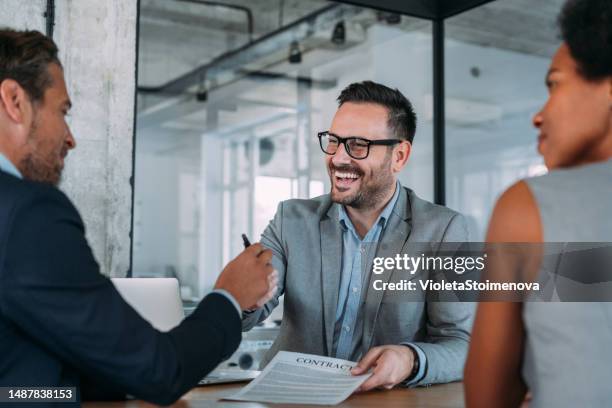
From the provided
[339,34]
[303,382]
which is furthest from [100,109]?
[339,34]

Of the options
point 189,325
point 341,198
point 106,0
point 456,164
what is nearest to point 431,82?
point 456,164

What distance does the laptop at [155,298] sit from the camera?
1.86 m

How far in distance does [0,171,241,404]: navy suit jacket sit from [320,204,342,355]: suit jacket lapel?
1.21 metres

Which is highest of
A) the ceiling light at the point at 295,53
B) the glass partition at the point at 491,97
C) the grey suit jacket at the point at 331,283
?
the ceiling light at the point at 295,53

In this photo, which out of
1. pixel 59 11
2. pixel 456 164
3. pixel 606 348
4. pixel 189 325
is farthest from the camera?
pixel 456 164

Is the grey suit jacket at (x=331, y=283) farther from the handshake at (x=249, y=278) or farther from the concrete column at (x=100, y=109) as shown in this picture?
the concrete column at (x=100, y=109)

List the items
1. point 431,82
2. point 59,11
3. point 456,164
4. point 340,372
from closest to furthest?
point 340,372
point 59,11
point 431,82
point 456,164

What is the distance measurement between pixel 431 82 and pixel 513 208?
14.4ft

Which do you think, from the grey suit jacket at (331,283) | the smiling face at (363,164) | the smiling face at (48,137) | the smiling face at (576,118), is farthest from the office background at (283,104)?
the smiling face at (576,118)

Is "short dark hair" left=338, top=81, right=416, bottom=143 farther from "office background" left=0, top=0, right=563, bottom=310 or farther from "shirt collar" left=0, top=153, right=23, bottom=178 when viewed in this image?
"shirt collar" left=0, top=153, right=23, bottom=178

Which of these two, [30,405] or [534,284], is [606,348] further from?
[30,405]

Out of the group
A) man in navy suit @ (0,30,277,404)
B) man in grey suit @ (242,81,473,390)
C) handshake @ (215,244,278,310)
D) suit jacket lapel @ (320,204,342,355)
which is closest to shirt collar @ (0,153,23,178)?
man in navy suit @ (0,30,277,404)

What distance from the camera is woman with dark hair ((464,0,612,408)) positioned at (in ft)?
3.37

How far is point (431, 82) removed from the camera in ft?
17.4
